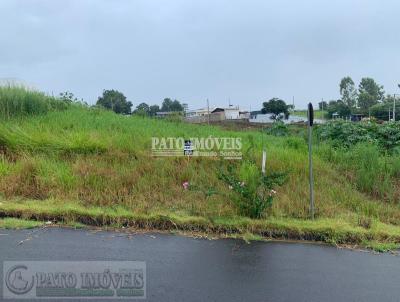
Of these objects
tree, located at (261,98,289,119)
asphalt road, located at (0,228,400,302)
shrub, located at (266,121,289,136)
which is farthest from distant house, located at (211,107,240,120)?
asphalt road, located at (0,228,400,302)

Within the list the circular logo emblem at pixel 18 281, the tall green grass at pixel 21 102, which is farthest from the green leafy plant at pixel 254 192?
the tall green grass at pixel 21 102

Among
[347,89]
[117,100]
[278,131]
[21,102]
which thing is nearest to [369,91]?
[347,89]

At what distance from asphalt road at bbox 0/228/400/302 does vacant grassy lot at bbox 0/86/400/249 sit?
0.52m

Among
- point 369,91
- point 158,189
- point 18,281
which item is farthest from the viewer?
point 369,91

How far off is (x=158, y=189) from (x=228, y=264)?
9.87 feet

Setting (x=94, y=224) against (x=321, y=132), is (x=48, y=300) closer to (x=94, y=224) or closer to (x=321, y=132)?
(x=94, y=224)

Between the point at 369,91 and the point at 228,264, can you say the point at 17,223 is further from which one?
the point at 369,91

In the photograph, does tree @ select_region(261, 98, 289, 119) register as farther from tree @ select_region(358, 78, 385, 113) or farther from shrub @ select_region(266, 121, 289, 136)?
tree @ select_region(358, 78, 385, 113)

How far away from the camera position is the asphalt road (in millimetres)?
3605

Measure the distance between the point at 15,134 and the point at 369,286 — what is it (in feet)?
27.2

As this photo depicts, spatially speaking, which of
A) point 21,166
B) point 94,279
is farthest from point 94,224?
point 21,166

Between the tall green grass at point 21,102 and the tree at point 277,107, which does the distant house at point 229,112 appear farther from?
the tall green grass at point 21,102

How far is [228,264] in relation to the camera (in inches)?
168

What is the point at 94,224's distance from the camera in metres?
5.58
